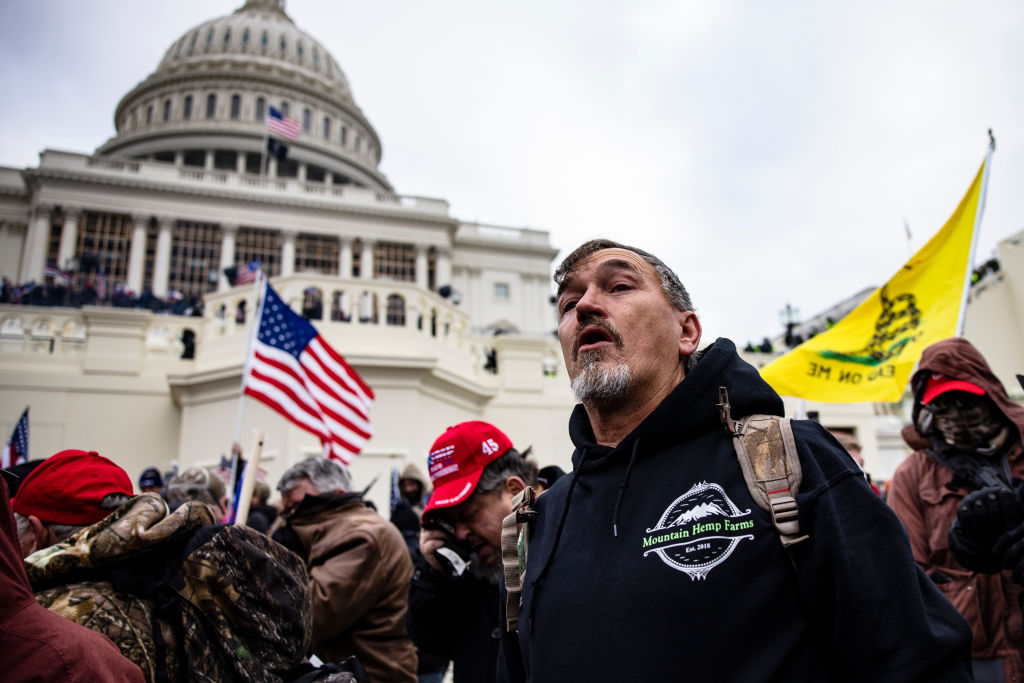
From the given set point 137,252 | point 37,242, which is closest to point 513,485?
point 137,252

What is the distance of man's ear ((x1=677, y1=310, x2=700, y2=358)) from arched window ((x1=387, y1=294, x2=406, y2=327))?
10012mm

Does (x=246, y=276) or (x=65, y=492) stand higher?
(x=246, y=276)

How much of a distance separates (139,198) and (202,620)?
148ft

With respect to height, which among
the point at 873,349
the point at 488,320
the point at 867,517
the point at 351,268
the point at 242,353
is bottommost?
the point at 867,517

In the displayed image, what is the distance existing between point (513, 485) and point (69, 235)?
44.7 meters

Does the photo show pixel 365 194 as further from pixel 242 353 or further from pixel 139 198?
pixel 242 353

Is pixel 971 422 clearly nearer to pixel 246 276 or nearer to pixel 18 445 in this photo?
pixel 18 445

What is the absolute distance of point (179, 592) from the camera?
2.22 metres

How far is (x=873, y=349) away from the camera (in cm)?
519

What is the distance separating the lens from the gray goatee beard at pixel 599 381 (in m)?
1.76

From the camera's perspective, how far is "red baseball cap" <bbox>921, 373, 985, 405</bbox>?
2.98m

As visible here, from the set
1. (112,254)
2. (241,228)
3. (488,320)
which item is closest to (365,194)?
(241,228)

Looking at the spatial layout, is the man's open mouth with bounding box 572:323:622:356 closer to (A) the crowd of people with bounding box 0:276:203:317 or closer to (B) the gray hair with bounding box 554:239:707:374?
(B) the gray hair with bounding box 554:239:707:374

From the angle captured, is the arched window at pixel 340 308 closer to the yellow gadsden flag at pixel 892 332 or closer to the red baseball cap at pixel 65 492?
the yellow gadsden flag at pixel 892 332
